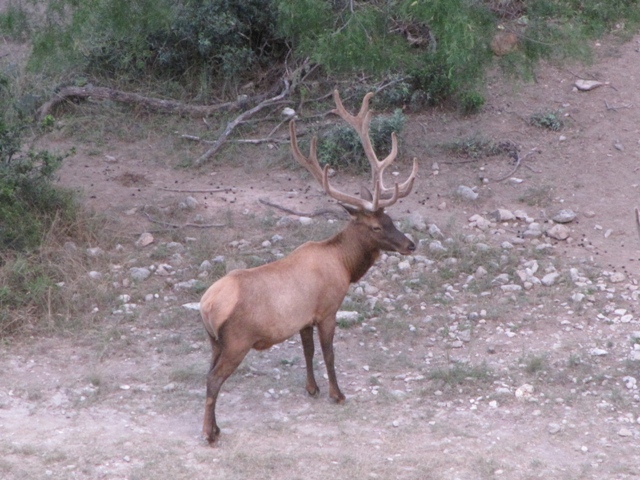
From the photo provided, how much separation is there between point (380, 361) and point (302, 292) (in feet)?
4.30

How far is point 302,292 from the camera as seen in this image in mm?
6902

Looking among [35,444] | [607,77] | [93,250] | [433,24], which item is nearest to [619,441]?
[35,444]

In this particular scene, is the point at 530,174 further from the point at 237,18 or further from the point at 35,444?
the point at 35,444

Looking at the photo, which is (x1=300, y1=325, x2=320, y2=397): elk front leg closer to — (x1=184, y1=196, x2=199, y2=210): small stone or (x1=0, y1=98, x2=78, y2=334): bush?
(x1=0, y1=98, x2=78, y2=334): bush

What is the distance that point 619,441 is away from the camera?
6.53 m

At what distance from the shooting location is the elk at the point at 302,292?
6.55 metres

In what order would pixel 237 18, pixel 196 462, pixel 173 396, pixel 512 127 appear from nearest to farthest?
pixel 196 462 → pixel 173 396 → pixel 512 127 → pixel 237 18

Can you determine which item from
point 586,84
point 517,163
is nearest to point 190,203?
point 517,163

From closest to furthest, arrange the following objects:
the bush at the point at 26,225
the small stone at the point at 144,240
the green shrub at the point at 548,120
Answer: the bush at the point at 26,225, the small stone at the point at 144,240, the green shrub at the point at 548,120

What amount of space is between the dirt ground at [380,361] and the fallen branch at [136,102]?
94 centimetres

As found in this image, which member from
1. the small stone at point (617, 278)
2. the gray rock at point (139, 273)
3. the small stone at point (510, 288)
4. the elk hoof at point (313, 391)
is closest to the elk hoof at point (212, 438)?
the elk hoof at point (313, 391)

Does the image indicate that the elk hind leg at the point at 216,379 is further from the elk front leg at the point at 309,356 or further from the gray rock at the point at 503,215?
the gray rock at the point at 503,215

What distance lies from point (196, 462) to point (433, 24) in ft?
16.6

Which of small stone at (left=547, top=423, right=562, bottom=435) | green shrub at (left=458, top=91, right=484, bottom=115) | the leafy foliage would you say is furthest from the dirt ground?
the leafy foliage
